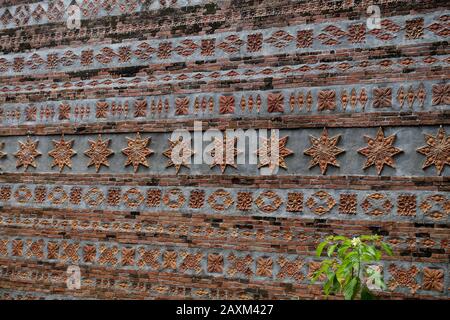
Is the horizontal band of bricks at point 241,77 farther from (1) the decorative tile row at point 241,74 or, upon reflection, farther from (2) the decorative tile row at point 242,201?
(2) the decorative tile row at point 242,201

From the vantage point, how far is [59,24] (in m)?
6.07

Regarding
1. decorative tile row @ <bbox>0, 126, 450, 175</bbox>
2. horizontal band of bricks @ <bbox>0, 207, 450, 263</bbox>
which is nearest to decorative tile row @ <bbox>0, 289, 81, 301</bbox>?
horizontal band of bricks @ <bbox>0, 207, 450, 263</bbox>

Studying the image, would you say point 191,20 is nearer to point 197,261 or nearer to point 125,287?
point 197,261

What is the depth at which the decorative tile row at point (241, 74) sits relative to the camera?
4633 mm

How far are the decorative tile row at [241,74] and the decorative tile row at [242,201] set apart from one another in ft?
3.93

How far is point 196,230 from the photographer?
5133mm

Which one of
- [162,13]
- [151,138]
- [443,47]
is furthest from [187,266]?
[443,47]

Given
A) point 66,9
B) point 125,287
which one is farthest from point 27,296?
point 66,9

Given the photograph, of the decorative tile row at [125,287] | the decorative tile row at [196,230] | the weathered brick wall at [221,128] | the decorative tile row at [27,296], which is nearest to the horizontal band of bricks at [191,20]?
the weathered brick wall at [221,128]

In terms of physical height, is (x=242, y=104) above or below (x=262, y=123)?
above

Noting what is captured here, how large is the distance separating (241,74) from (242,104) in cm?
33

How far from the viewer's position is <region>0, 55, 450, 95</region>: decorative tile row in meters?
4.63

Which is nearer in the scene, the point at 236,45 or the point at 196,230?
the point at 196,230

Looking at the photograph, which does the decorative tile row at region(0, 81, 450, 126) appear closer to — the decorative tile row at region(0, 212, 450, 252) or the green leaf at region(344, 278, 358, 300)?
the decorative tile row at region(0, 212, 450, 252)
